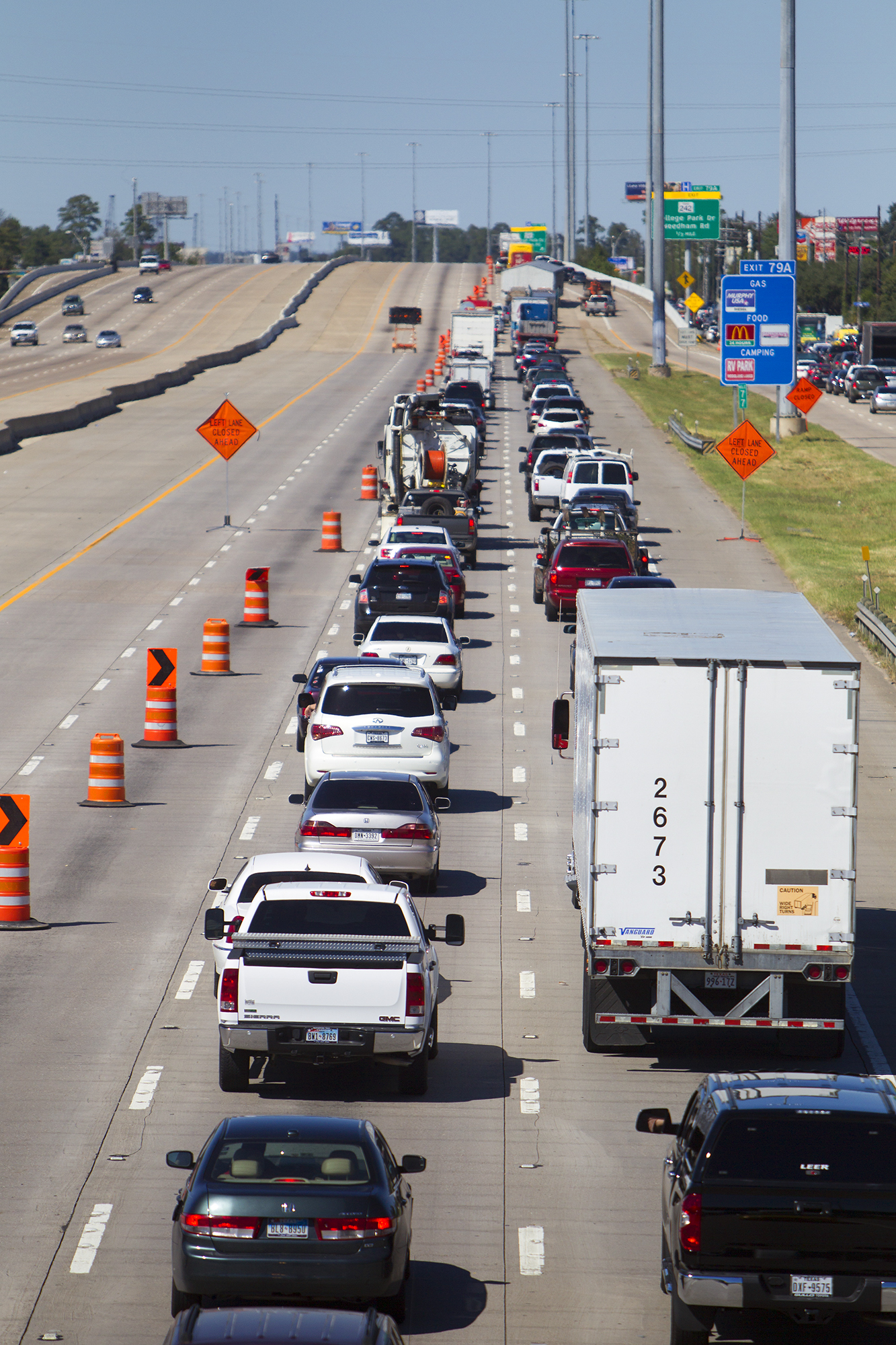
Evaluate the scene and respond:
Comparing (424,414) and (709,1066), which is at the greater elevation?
(424,414)

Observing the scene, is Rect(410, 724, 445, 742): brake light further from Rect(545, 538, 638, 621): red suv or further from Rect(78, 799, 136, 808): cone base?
Rect(545, 538, 638, 621): red suv

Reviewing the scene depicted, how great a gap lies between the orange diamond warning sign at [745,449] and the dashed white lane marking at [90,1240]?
3142cm

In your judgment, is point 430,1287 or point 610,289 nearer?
point 430,1287

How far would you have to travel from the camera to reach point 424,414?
48.7 m

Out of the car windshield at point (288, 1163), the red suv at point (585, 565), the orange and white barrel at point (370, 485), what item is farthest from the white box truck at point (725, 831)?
the orange and white barrel at point (370, 485)

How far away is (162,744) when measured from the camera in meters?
25.8

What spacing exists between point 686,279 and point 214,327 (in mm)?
39613

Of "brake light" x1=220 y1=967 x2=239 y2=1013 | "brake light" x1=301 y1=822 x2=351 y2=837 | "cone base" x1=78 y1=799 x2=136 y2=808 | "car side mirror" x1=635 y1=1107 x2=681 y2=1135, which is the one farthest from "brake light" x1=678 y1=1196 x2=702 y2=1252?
"cone base" x1=78 y1=799 x2=136 y2=808

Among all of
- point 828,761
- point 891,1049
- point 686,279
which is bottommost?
point 891,1049

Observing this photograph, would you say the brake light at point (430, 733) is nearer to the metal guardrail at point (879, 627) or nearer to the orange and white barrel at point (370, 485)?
the metal guardrail at point (879, 627)

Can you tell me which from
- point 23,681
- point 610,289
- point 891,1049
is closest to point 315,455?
point 23,681

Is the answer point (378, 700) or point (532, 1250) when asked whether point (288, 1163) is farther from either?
point (378, 700)

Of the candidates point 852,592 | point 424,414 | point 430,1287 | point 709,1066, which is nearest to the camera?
point 430,1287

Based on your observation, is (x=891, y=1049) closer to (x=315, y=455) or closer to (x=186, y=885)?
(x=186, y=885)
